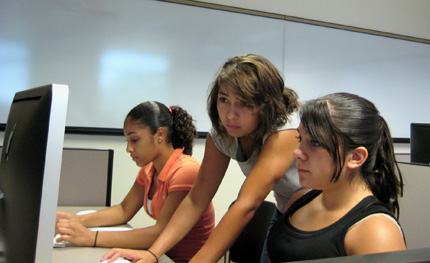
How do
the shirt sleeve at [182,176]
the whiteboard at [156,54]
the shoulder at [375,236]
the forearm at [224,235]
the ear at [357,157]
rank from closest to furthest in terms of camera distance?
1. the shoulder at [375,236]
2. the ear at [357,157]
3. the forearm at [224,235]
4. the shirt sleeve at [182,176]
5. the whiteboard at [156,54]

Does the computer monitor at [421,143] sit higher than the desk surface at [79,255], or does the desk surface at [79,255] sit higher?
the computer monitor at [421,143]

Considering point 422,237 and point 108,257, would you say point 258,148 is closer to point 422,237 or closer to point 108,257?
point 108,257

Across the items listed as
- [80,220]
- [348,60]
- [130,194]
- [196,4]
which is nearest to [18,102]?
[80,220]

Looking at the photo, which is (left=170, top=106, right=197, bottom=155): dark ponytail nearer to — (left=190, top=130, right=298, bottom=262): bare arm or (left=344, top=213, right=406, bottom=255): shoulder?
(left=190, top=130, right=298, bottom=262): bare arm

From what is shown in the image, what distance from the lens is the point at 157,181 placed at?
1.51 meters

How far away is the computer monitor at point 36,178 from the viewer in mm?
551

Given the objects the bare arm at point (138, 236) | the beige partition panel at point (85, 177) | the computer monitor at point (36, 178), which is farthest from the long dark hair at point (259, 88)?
the beige partition panel at point (85, 177)

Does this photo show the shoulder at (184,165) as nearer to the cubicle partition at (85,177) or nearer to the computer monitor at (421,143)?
the cubicle partition at (85,177)

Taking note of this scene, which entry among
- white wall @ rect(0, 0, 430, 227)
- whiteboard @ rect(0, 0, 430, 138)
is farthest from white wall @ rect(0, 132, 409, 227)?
whiteboard @ rect(0, 0, 430, 138)

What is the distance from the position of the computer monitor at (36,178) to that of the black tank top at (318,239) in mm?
554

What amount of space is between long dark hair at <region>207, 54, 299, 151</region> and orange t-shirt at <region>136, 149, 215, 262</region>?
38cm

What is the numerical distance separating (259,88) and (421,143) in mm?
1352

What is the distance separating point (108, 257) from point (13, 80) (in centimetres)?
189

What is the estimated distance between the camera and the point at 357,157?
2.87ft
